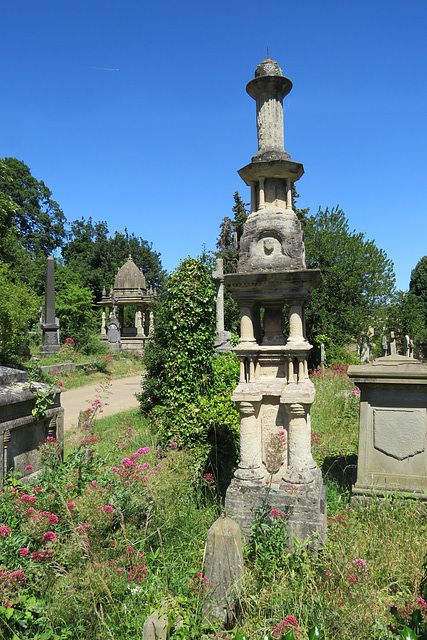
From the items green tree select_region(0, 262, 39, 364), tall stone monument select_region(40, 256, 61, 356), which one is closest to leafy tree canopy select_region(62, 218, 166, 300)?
tall stone monument select_region(40, 256, 61, 356)

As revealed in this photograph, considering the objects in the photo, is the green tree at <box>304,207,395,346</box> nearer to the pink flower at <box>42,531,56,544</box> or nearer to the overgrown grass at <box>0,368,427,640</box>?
the overgrown grass at <box>0,368,427,640</box>

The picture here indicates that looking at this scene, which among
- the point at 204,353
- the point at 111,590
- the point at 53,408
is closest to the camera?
the point at 111,590

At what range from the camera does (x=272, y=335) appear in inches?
171

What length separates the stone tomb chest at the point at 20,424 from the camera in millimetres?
4527

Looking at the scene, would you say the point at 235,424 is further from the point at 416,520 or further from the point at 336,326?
the point at 336,326

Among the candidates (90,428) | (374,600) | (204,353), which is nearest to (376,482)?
(374,600)

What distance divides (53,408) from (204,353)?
7.34ft

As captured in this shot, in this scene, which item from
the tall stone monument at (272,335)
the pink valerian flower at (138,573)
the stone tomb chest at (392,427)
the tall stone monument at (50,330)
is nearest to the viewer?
the pink valerian flower at (138,573)

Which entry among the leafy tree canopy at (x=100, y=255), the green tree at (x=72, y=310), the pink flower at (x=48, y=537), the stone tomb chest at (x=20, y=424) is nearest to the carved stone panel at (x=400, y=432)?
the pink flower at (x=48, y=537)

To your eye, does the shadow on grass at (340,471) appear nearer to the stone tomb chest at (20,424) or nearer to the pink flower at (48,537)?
the pink flower at (48,537)

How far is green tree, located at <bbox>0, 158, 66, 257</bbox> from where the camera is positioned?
39.4 m

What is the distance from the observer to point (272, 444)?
377 centimetres

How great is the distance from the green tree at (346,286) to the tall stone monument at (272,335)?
1240cm

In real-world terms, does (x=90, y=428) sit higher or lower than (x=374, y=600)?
higher
